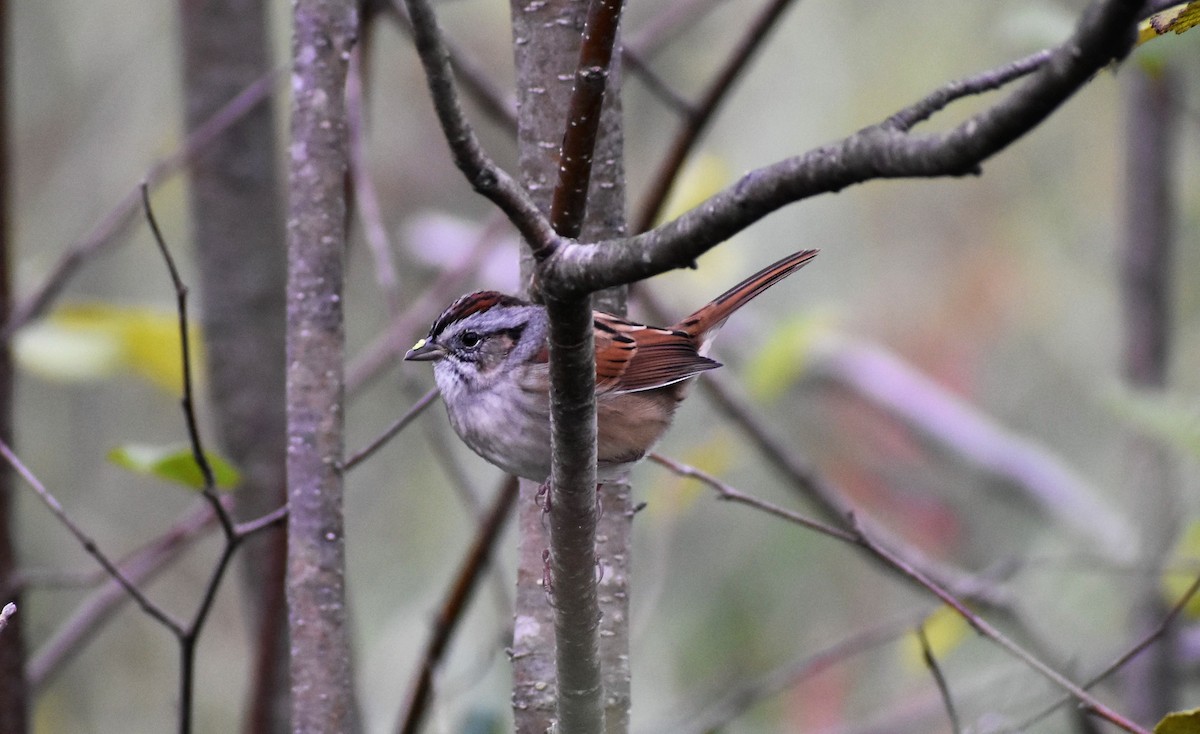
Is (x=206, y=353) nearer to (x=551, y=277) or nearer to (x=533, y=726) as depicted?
(x=533, y=726)

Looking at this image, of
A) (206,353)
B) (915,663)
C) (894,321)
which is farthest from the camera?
(894,321)

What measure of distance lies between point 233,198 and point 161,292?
3984mm

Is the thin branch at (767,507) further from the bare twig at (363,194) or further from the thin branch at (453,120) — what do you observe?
the thin branch at (453,120)

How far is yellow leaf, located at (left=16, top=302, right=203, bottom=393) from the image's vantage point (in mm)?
3639

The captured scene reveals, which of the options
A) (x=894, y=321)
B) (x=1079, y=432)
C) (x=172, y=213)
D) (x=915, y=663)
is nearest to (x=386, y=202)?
(x=172, y=213)

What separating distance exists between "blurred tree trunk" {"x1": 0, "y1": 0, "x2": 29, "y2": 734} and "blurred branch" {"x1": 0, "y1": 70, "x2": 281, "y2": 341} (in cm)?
11

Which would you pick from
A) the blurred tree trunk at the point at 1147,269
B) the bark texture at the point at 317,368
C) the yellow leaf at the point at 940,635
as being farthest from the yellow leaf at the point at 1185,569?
the bark texture at the point at 317,368

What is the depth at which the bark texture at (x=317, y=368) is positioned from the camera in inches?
90.0

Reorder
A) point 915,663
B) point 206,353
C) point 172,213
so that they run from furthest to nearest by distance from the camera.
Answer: point 172,213
point 915,663
point 206,353

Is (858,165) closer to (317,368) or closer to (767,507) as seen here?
(767,507)

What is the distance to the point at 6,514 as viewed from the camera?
3230 millimetres

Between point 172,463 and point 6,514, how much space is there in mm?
1049

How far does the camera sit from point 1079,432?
8.36 m

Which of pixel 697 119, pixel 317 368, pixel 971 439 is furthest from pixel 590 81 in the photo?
pixel 971 439
